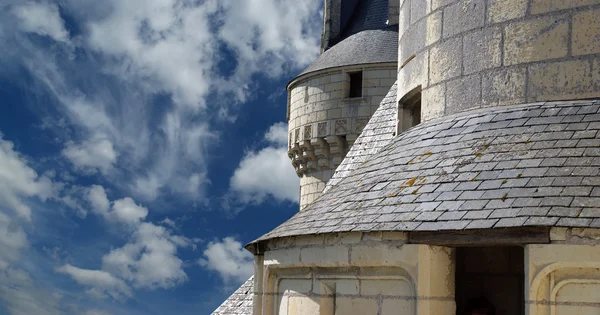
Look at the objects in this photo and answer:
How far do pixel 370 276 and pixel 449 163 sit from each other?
3.41 ft

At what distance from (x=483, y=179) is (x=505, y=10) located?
1.55 meters

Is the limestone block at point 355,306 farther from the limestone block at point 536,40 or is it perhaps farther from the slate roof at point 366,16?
the slate roof at point 366,16

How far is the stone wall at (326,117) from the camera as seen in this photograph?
635 inches

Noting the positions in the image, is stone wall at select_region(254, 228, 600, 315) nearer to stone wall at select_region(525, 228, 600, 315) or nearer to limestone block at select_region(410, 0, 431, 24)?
stone wall at select_region(525, 228, 600, 315)

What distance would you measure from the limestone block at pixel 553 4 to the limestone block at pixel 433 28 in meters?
0.94

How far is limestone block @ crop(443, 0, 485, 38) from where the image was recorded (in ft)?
21.8

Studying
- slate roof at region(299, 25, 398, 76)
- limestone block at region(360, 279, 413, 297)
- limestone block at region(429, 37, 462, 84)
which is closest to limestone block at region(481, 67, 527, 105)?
limestone block at region(429, 37, 462, 84)

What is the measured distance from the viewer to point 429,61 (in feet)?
23.5

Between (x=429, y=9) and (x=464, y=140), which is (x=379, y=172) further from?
(x=429, y=9)

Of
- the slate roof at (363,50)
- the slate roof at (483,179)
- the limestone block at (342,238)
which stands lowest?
the limestone block at (342,238)

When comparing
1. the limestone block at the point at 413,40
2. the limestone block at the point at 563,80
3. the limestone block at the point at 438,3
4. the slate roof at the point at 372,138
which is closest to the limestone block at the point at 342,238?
the limestone block at the point at 563,80

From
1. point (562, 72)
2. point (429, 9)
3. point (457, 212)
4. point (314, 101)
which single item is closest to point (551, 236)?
point (457, 212)

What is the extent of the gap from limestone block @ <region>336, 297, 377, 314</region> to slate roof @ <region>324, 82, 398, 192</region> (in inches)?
132

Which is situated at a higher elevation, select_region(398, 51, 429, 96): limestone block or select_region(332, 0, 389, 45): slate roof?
select_region(332, 0, 389, 45): slate roof
